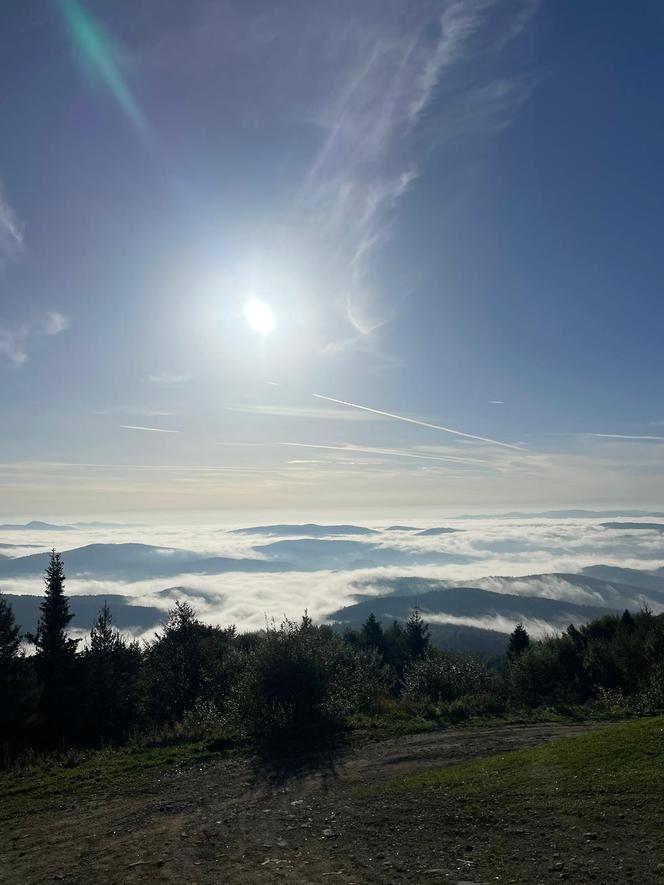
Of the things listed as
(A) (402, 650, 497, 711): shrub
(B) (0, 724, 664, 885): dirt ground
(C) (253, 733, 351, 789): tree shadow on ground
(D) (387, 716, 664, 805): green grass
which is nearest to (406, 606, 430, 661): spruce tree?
(A) (402, 650, 497, 711): shrub

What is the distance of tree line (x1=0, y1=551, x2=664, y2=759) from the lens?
21.5m

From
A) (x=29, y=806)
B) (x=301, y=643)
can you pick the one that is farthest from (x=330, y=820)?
(x=301, y=643)

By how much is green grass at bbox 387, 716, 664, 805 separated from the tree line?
7893 millimetres

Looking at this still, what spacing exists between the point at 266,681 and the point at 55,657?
32.5 m

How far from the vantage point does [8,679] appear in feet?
114

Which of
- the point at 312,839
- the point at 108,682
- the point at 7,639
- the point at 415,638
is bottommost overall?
the point at 415,638

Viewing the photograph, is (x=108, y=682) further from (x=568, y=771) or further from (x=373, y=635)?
(x=373, y=635)

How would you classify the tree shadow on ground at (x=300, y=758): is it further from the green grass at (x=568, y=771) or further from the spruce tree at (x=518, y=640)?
the spruce tree at (x=518, y=640)

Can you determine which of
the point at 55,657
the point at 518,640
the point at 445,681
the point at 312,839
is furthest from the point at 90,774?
the point at 518,640

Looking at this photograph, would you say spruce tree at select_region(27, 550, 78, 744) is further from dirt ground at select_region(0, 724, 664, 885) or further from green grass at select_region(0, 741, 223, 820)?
dirt ground at select_region(0, 724, 664, 885)

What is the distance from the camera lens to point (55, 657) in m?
44.9

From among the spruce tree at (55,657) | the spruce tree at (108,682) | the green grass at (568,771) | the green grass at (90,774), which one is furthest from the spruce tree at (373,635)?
the green grass at (568,771)

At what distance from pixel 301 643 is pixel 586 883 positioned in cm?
1636

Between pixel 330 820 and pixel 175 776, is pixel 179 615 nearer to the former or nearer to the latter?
pixel 175 776
